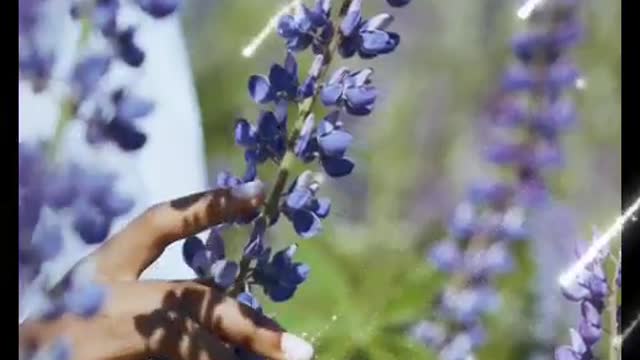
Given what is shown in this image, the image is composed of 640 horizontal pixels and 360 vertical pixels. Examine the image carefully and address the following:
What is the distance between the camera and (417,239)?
1.25 metres

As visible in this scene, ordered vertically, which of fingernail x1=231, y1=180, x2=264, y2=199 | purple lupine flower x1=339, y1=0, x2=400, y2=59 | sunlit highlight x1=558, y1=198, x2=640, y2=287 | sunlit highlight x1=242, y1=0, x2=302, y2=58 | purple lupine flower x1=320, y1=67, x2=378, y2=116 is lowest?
sunlit highlight x1=558, y1=198, x2=640, y2=287

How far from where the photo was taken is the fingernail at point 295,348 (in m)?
1.21

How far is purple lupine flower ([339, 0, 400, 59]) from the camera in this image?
1.21 metres

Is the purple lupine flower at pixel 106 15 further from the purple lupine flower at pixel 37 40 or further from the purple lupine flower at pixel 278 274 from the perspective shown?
the purple lupine flower at pixel 278 274

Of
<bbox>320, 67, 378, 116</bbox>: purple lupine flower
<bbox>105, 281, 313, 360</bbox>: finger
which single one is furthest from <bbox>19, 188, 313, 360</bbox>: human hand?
<bbox>320, 67, 378, 116</bbox>: purple lupine flower

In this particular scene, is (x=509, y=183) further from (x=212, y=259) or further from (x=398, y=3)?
(x=212, y=259)

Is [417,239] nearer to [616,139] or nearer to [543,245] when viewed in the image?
[543,245]

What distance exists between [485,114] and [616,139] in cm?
15

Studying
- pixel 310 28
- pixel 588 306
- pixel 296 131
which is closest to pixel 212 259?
pixel 296 131

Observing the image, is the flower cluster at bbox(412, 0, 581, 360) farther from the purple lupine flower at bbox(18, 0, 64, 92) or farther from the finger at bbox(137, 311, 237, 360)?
the purple lupine flower at bbox(18, 0, 64, 92)

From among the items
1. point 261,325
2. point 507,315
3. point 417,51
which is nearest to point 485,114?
point 417,51

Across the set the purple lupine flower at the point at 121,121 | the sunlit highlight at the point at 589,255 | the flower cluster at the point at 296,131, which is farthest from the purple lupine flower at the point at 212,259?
the sunlit highlight at the point at 589,255

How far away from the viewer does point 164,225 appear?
1.23m

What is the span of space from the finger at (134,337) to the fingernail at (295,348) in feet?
0.18
